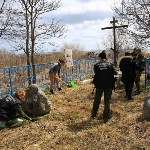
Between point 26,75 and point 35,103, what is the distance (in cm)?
439

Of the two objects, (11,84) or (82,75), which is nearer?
(11,84)

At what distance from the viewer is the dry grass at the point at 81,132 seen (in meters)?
6.28

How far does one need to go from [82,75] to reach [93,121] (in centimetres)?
1013

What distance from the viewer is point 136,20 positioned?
13.5 meters

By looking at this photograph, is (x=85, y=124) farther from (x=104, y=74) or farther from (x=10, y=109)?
(x=10, y=109)

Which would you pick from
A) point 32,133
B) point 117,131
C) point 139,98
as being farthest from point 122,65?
point 32,133

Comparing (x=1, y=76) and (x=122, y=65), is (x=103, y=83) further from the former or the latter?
(x=1, y=76)

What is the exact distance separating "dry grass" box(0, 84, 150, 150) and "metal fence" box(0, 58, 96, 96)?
2888mm

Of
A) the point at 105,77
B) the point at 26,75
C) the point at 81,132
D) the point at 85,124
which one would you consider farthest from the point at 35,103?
the point at 26,75

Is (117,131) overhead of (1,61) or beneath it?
beneath

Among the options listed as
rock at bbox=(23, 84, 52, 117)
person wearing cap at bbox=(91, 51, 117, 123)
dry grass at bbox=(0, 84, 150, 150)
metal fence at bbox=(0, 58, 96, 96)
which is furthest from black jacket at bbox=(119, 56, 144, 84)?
metal fence at bbox=(0, 58, 96, 96)

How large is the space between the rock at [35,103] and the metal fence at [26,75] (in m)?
2.85

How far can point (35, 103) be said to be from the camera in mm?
8531

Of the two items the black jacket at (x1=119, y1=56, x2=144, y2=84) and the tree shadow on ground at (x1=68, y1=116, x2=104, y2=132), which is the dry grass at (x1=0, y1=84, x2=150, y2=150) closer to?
the tree shadow on ground at (x1=68, y1=116, x2=104, y2=132)
